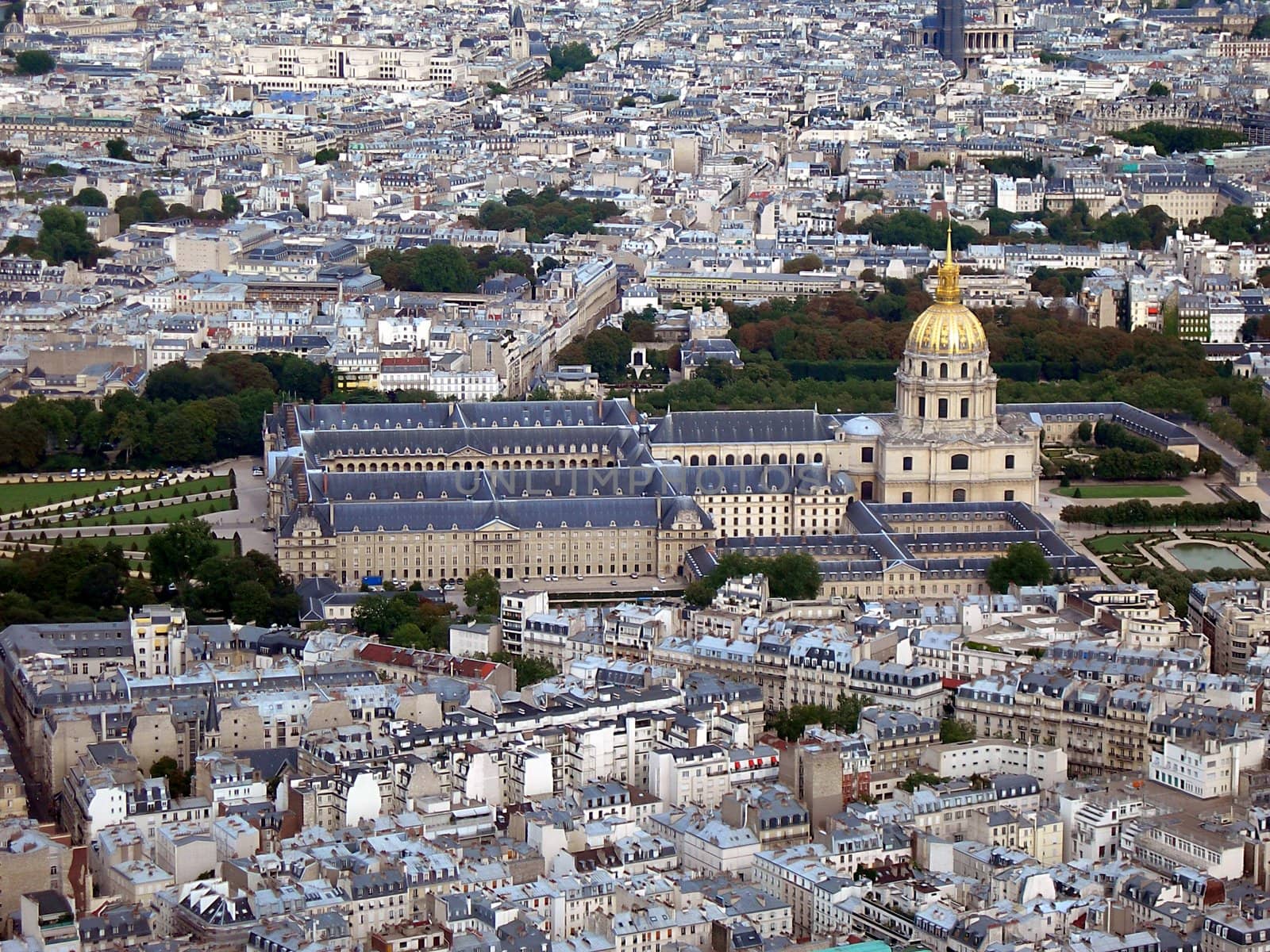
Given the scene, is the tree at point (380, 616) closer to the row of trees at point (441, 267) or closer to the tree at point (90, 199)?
the row of trees at point (441, 267)

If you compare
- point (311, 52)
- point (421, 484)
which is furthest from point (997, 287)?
point (311, 52)

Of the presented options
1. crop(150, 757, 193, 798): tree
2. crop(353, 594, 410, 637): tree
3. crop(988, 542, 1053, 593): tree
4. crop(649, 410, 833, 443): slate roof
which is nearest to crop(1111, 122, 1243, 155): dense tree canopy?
crop(649, 410, 833, 443): slate roof

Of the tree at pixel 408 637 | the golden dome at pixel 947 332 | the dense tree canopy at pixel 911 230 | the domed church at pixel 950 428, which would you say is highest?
the dense tree canopy at pixel 911 230

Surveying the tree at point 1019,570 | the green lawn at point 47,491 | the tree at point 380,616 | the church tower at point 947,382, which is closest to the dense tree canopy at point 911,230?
the church tower at point 947,382

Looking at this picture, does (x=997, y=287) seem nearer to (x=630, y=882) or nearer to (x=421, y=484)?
(x=421, y=484)

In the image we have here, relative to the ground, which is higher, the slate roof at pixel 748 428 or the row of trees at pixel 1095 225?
the row of trees at pixel 1095 225

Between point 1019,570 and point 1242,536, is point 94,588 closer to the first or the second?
point 1019,570

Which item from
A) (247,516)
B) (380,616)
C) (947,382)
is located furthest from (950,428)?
(380,616)
